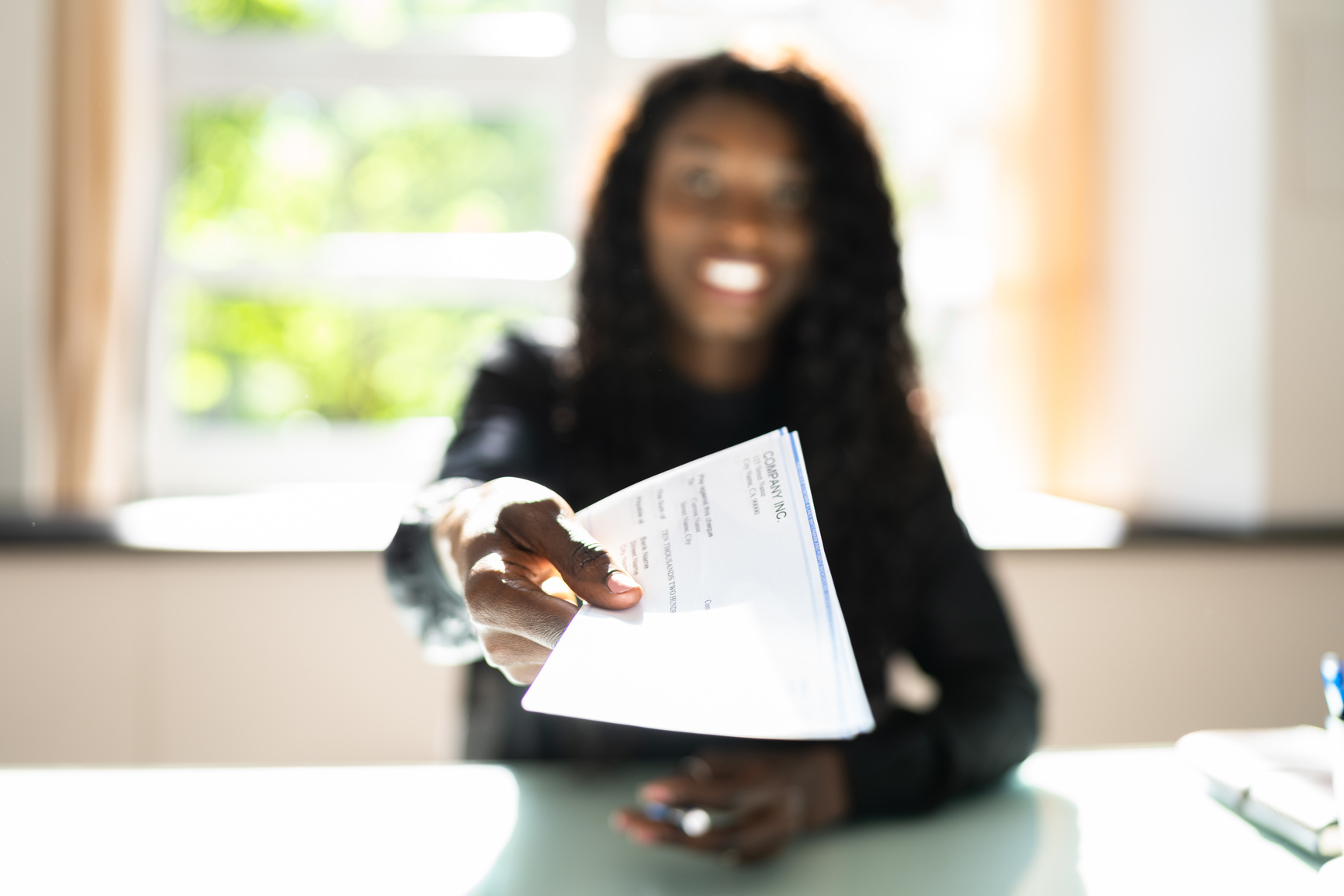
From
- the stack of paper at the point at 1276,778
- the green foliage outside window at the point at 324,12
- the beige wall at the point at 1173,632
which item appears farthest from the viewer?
the green foliage outside window at the point at 324,12

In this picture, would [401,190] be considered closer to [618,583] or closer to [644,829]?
[644,829]

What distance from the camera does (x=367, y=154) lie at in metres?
1.98

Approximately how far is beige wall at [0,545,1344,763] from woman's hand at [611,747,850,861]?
920mm

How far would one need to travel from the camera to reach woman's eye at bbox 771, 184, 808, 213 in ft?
2.69

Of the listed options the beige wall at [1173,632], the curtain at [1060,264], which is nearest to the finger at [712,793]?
the beige wall at [1173,632]

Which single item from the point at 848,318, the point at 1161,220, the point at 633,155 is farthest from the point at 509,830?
the point at 1161,220

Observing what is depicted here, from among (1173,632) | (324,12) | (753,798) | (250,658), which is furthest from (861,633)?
(324,12)

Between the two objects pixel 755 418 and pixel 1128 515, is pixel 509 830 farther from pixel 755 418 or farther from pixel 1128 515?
pixel 1128 515

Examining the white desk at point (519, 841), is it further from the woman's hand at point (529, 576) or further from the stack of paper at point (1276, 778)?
the woman's hand at point (529, 576)

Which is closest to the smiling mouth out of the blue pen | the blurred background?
the blurred background

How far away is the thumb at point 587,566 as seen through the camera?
353 millimetres

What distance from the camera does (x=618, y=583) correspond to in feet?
1.16

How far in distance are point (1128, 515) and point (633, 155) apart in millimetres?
1306

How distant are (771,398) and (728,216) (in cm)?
19
